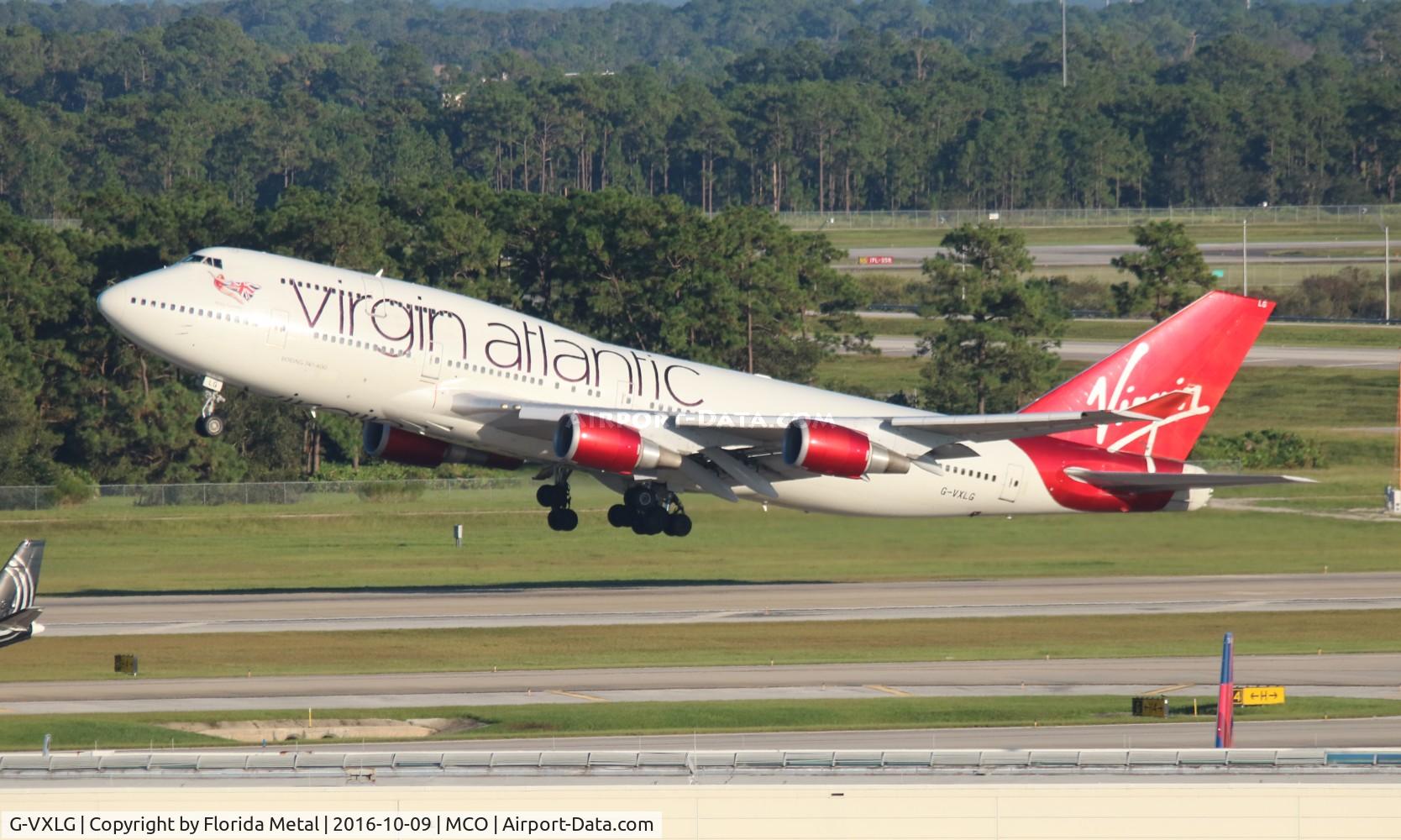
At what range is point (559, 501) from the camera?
2501 inches

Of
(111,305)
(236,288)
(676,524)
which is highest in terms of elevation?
(236,288)

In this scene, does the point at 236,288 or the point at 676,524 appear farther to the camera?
the point at 676,524

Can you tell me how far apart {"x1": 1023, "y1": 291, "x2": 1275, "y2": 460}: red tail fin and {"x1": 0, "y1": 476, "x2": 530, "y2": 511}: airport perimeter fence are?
1319 inches

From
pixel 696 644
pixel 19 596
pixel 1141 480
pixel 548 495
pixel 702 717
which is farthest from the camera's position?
pixel 1141 480

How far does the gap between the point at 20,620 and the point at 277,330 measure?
10448 millimetres

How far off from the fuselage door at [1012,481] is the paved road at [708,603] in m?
3.90

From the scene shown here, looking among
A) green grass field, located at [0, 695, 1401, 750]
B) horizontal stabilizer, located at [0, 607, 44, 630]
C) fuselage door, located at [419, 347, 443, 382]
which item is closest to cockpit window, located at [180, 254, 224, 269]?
fuselage door, located at [419, 347, 443, 382]

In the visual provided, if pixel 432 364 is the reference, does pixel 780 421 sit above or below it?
below

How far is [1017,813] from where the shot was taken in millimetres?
29469

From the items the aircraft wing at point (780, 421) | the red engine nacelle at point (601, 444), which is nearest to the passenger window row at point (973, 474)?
the aircraft wing at point (780, 421)

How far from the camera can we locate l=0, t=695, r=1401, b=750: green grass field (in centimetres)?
4634

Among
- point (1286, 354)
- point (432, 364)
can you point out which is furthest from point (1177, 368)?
point (1286, 354)

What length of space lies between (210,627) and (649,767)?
105 ft

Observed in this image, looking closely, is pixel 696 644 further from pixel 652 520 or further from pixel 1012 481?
pixel 1012 481
